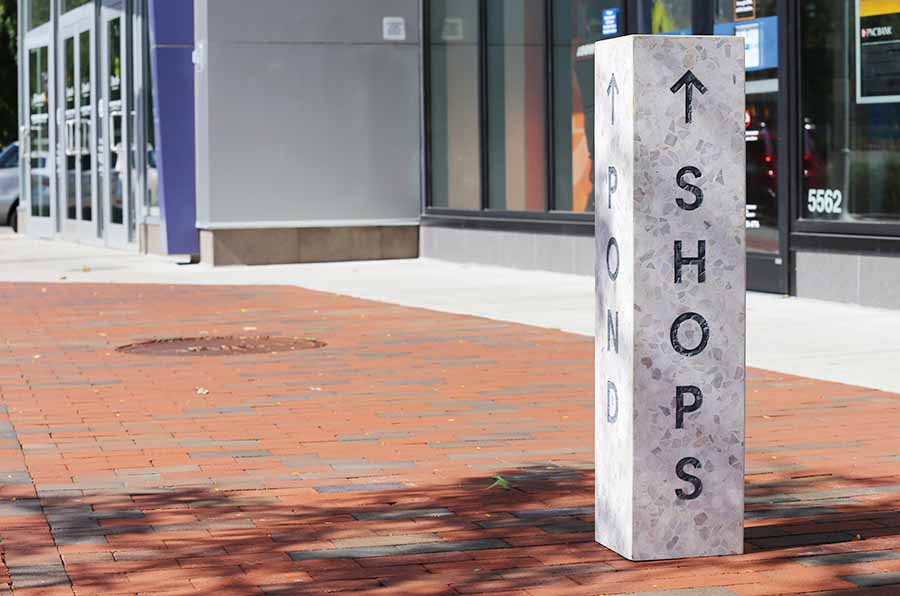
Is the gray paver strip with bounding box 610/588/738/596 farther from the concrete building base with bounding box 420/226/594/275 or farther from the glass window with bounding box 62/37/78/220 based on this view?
the glass window with bounding box 62/37/78/220

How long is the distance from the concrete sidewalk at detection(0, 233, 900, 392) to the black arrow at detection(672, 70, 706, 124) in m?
4.11

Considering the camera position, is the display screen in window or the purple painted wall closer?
the display screen in window

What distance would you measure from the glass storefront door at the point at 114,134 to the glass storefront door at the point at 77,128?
543 millimetres

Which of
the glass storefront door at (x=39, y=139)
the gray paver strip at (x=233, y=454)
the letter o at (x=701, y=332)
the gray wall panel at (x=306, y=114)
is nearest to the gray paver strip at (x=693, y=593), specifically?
the letter o at (x=701, y=332)

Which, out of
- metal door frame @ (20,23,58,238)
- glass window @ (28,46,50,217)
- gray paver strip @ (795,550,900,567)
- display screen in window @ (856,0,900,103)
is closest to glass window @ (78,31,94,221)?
metal door frame @ (20,23,58,238)

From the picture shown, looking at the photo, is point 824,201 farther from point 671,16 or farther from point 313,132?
point 313,132

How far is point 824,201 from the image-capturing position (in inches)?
539

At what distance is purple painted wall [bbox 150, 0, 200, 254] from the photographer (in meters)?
20.4

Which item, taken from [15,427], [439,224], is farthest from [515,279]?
[15,427]

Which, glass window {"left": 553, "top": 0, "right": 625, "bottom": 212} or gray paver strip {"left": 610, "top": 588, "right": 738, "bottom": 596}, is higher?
glass window {"left": 553, "top": 0, "right": 625, "bottom": 212}

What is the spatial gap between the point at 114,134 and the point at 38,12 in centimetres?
625

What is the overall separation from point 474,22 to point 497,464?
12918mm

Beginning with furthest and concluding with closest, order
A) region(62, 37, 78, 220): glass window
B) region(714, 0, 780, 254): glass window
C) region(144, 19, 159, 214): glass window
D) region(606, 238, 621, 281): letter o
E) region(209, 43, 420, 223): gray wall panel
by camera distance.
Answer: region(62, 37, 78, 220): glass window
region(144, 19, 159, 214): glass window
region(209, 43, 420, 223): gray wall panel
region(714, 0, 780, 254): glass window
region(606, 238, 621, 281): letter o

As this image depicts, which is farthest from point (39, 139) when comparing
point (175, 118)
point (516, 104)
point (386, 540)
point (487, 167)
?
point (386, 540)
